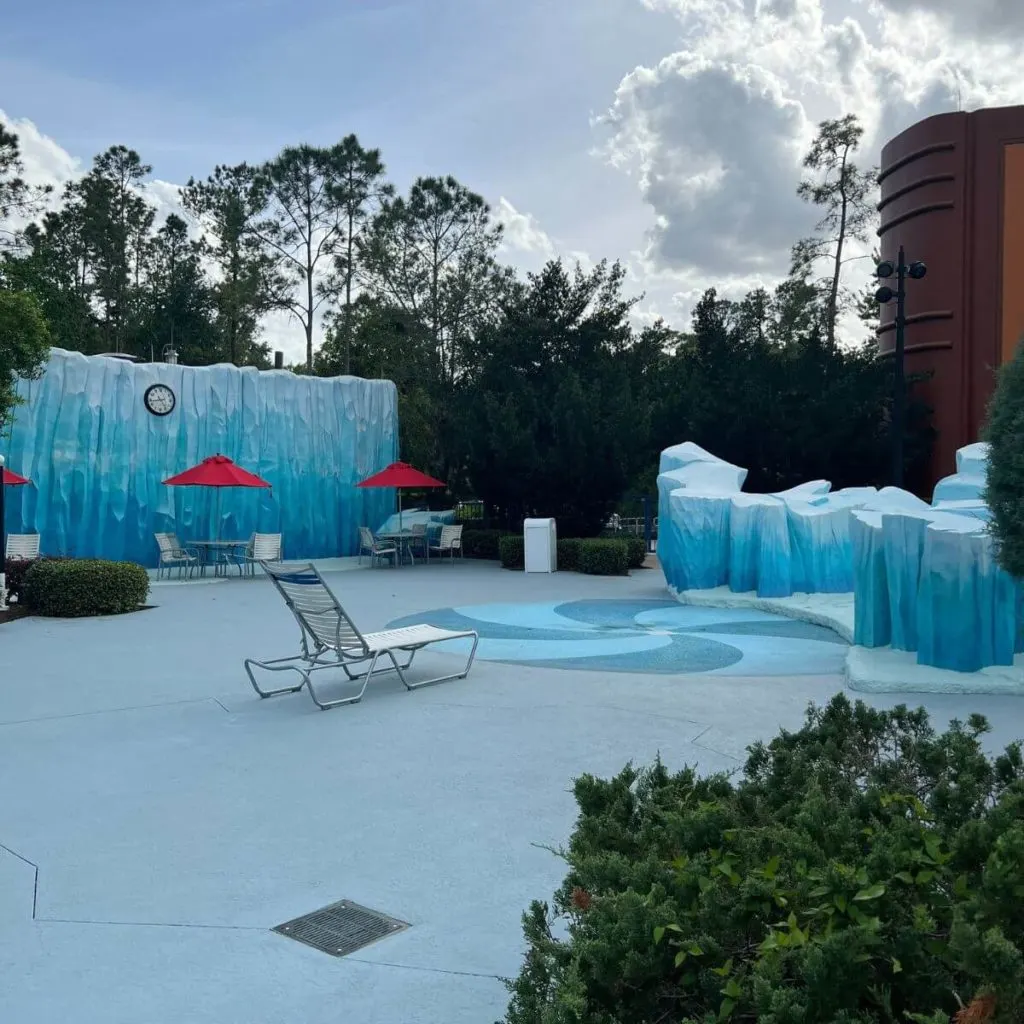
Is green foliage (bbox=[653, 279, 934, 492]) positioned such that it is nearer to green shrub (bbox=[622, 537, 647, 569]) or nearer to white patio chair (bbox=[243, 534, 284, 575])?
green shrub (bbox=[622, 537, 647, 569])

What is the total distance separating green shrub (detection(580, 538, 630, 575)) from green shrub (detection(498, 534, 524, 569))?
172 centimetres

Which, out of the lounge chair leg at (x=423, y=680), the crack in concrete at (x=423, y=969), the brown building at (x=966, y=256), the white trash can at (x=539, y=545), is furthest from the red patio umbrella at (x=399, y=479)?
the crack in concrete at (x=423, y=969)

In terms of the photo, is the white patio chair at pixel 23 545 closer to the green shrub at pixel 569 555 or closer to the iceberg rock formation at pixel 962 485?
the green shrub at pixel 569 555

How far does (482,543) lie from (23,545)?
29.9 feet

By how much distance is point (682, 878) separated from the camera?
217 cm

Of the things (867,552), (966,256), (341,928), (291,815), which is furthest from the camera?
(966,256)

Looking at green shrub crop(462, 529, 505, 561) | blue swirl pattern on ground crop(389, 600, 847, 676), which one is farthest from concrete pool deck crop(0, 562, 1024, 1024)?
green shrub crop(462, 529, 505, 561)

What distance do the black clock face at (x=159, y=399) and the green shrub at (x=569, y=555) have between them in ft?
26.3

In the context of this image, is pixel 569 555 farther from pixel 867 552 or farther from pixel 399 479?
pixel 867 552

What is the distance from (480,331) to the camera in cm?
2194

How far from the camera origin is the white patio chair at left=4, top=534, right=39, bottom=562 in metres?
15.8

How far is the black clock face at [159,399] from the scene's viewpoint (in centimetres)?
1895

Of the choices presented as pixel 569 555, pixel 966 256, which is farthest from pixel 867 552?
pixel 966 256

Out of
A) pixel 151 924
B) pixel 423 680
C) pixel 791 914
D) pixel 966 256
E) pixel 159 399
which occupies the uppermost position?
pixel 966 256
